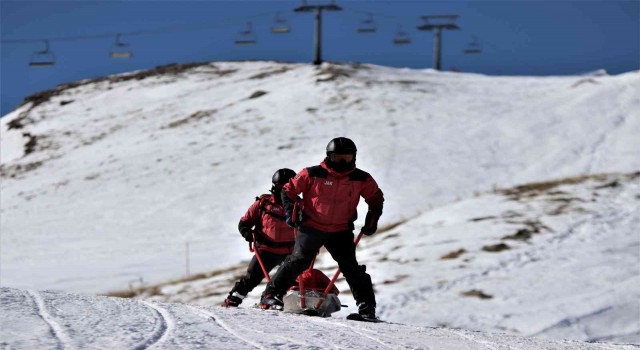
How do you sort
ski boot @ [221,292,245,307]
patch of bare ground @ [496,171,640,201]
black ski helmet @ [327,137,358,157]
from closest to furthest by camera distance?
1. black ski helmet @ [327,137,358,157]
2. ski boot @ [221,292,245,307]
3. patch of bare ground @ [496,171,640,201]

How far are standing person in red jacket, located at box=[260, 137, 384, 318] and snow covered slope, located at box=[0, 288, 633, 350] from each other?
2.44 ft

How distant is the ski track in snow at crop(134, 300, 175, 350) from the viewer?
583cm

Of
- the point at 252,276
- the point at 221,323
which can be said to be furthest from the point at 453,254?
the point at 221,323

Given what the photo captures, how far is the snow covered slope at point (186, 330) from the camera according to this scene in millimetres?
5879

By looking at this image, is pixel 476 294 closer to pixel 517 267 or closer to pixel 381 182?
pixel 517 267

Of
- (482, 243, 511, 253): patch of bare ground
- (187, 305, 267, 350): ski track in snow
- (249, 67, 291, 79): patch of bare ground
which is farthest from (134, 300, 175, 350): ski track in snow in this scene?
(249, 67, 291, 79): patch of bare ground

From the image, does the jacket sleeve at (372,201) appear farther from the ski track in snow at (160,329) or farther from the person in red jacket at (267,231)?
the ski track in snow at (160,329)

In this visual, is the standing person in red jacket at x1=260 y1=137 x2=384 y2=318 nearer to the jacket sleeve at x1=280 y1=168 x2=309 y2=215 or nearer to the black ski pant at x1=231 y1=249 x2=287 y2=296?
the jacket sleeve at x1=280 y1=168 x2=309 y2=215

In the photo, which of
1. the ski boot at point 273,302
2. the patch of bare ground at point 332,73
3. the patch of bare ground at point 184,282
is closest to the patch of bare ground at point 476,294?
the patch of bare ground at point 184,282

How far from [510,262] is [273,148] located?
79.7ft

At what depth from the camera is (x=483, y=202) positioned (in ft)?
72.9

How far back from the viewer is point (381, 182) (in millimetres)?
33500

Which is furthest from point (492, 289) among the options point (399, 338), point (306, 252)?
point (399, 338)

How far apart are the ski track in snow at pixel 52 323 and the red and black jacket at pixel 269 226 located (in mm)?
2904
